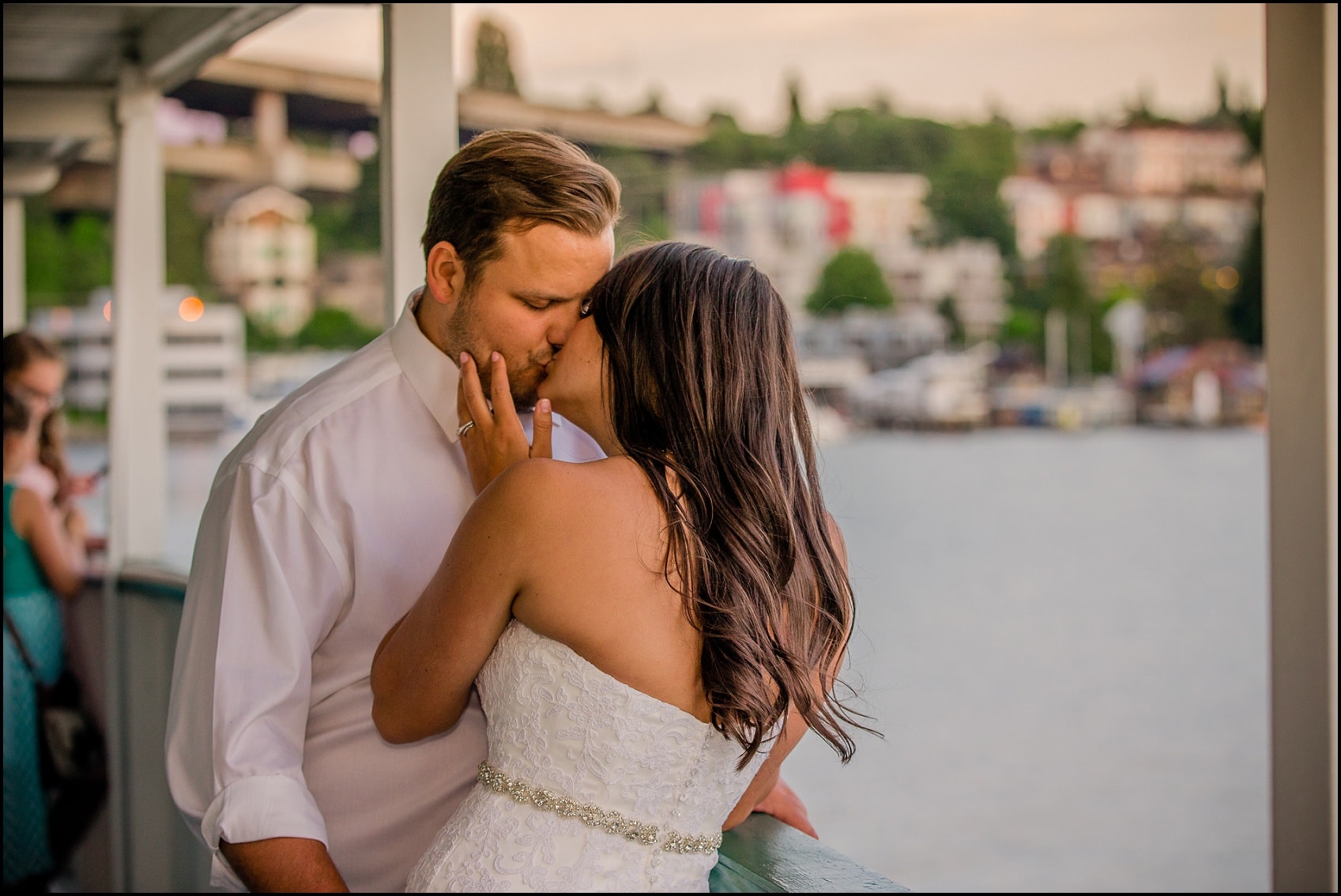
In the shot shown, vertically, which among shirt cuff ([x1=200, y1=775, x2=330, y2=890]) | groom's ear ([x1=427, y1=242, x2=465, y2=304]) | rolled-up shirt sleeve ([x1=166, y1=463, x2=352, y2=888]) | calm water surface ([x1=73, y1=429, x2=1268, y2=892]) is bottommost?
calm water surface ([x1=73, y1=429, x2=1268, y2=892])

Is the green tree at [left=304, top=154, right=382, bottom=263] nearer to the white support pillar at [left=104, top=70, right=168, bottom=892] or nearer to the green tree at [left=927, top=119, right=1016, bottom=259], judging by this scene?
the green tree at [left=927, top=119, right=1016, bottom=259]

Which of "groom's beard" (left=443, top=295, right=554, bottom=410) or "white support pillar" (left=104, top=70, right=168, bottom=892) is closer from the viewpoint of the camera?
"groom's beard" (left=443, top=295, right=554, bottom=410)

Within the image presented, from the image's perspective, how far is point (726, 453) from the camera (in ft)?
4.17

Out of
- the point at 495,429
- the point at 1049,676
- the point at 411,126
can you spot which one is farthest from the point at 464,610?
the point at 1049,676

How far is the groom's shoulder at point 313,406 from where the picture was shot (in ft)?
4.72

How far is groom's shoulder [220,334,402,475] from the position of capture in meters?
1.44

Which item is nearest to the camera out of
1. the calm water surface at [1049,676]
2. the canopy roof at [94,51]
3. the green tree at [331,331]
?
the canopy roof at [94,51]

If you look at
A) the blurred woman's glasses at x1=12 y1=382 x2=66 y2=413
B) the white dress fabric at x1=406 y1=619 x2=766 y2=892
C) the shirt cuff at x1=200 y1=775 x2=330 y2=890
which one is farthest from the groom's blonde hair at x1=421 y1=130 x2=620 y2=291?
the blurred woman's glasses at x1=12 y1=382 x2=66 y2=413

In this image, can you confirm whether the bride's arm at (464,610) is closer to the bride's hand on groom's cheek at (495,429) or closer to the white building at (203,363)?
the bride's hand on groom's cheek at (495,429)

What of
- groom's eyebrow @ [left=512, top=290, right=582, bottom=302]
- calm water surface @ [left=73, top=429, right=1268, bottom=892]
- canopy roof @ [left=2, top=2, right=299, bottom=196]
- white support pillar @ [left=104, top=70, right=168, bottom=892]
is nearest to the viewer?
groom's eyebrow @ [left=512, top=290, right=582, bottom=302]

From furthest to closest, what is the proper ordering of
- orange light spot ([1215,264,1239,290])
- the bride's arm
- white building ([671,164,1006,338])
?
orange light spot ([1215,264,1239,290]) → white building ([671,164,1006,338]) → the bride's arm

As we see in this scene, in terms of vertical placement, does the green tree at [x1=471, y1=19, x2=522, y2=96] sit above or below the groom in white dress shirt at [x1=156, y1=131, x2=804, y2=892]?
above

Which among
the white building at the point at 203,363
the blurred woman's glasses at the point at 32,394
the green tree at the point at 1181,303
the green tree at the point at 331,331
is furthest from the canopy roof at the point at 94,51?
the green tree at the point at 1181,303

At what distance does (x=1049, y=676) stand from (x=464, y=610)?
1015 inches
